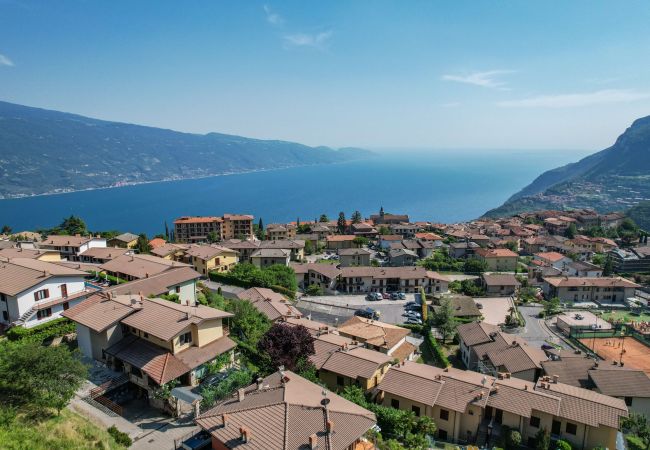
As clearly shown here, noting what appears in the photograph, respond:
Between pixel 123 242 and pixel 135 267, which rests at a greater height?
pixel 135 267

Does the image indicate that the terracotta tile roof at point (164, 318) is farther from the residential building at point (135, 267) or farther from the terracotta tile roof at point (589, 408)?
the terracotta tile roof at point (589, 408)

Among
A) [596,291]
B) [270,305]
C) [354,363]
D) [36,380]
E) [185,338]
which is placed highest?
[36,380]

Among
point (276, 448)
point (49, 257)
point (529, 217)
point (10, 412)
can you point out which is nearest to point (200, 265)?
point (49, 257)

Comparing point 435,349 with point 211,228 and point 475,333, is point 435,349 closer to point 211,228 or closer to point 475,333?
point 475,333

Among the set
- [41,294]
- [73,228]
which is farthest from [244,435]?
[73,228]

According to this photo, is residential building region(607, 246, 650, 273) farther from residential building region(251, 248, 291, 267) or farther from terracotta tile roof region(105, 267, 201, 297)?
terracotta tile roof region(105, 267, 201, 297)

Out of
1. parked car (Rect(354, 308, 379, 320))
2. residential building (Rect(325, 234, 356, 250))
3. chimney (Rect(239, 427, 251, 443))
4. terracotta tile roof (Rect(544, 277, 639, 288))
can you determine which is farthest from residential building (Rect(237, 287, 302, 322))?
terracotta tile roof (Rect(544, 277, 639, 288))

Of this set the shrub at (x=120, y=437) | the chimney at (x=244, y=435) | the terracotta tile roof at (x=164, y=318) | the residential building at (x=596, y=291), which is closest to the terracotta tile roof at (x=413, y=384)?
the terracotta tile roof at (x=164, y=318)
